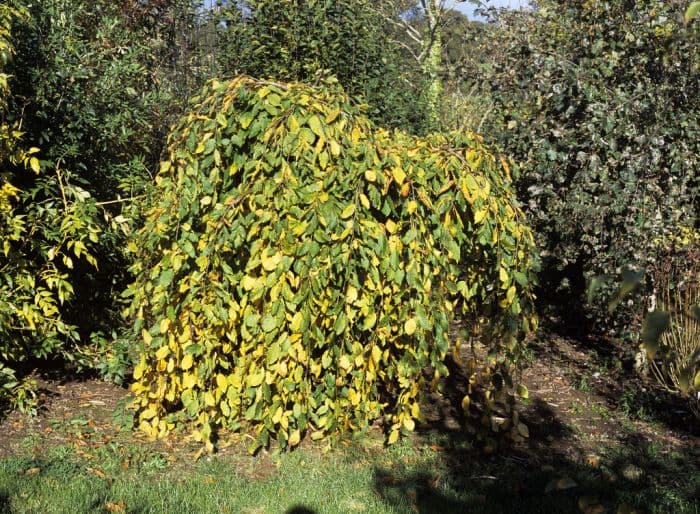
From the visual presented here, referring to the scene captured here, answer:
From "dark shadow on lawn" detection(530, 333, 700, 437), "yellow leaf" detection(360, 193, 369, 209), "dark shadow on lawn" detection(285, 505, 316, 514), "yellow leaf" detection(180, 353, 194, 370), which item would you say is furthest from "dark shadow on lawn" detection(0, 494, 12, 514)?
"dark shadow on lawn" detection(530, 333, 700, 437)

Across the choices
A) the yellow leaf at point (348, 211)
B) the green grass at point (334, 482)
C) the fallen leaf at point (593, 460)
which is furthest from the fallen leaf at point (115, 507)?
the fallen leaf at point (593, 460)

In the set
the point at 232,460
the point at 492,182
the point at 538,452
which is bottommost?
the point at 232,460

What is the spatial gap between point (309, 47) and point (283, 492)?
4258mm

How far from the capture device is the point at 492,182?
3.96m

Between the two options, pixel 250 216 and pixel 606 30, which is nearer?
pixel 250 216

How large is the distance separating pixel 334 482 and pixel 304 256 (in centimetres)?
119

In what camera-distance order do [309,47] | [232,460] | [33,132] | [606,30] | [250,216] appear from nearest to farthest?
1. [250,216]
2. [232,460]
3. [33,132]
4. [606,30]
5. [309,47]

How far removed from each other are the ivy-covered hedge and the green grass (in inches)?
8.0

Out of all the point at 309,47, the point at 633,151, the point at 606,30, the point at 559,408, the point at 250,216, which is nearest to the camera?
the point at 250,216

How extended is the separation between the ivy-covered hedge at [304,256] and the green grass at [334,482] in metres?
0.20

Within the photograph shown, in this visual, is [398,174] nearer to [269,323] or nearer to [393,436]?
[269,323]

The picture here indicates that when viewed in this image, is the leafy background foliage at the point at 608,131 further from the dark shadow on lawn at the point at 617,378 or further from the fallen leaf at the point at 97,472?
the fallen leaf at the point at 97,472

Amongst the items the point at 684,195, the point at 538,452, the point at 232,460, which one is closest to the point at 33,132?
the point at 232,460

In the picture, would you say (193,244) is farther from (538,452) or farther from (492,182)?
(538,452)
